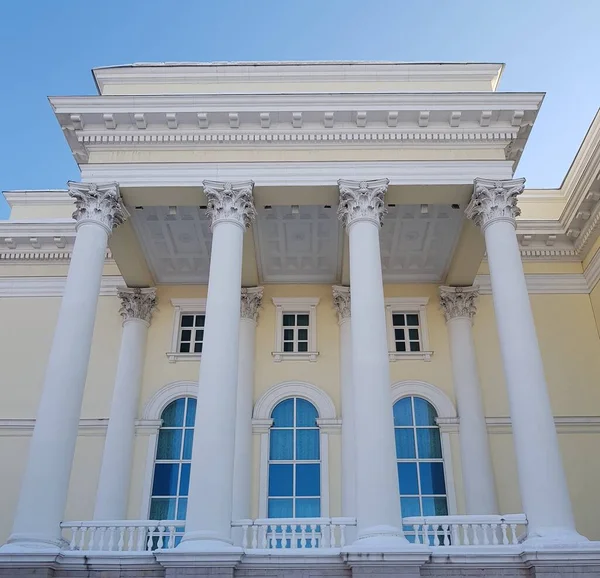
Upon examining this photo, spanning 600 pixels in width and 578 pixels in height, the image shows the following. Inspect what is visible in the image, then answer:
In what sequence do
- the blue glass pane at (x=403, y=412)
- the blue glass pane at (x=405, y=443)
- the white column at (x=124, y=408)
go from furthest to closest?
the blue glass pane at (x=403, y=412)
the blue glass pane at (x=405, y=443)
the white column at (x=124, y=408)

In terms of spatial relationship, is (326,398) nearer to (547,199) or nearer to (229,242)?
(229,242)

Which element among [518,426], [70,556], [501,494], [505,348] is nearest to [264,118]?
[505,348]

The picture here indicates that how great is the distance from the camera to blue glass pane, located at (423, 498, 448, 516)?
14.9 m

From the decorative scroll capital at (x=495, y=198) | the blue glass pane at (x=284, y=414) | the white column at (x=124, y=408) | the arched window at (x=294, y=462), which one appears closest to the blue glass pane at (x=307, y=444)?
the arched window at (x=294, y=462)

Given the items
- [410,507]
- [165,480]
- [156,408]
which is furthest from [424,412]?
[156,408]

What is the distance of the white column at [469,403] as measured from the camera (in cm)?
1470

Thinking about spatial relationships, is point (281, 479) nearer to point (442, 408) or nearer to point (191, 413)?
point (191, 413)

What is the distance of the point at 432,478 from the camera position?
15.3m

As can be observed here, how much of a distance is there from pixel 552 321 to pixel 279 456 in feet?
24.6

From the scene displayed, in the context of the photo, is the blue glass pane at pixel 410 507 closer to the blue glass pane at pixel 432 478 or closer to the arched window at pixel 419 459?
the arched window at pixel 419 459

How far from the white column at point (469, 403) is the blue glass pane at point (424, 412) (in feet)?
2.17

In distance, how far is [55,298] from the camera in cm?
1745

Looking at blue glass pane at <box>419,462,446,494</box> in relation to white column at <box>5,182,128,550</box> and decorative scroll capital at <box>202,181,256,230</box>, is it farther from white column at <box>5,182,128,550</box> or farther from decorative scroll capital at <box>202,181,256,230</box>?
white column at <box>5,182,128,550</box>

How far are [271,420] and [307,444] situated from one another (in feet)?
3.33
